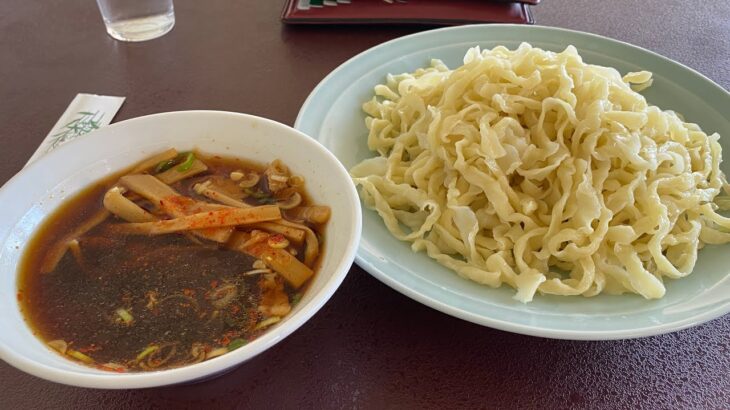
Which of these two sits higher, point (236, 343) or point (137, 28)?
point (236, 343)

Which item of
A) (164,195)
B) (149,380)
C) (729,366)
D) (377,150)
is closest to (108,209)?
(164,195)

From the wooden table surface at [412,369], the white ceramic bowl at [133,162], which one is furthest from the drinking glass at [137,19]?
the white ceramic bowl at [133,162]

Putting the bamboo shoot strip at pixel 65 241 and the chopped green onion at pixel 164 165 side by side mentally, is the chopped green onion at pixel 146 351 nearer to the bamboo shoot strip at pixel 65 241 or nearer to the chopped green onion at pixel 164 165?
the bamboo shoot strip at pixel 65 241

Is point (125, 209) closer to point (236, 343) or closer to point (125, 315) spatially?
point (125, 315)

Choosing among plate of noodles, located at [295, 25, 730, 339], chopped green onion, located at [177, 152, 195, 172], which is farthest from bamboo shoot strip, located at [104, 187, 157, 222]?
plate of noodles, located at [295, 25, 730, 339]

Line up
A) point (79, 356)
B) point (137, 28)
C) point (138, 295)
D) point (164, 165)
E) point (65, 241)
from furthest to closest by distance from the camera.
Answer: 1. point (137, 28)
2. point (164, 165)
3. point (65, 241)
4. point (138, 295)
5. point (79, 356)

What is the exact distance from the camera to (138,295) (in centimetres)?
114

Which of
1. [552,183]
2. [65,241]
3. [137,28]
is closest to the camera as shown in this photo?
[65,241]

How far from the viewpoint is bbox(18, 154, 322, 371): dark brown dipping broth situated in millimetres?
1052

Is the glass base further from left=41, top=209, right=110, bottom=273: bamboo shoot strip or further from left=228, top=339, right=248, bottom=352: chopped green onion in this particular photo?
left=228, top=339, right=248, bottom=352: chopped green onion

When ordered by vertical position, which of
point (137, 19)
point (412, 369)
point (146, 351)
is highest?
point (146, 351)

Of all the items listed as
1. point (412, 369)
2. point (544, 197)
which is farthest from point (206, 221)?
point (544, 197)

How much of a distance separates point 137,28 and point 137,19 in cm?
4

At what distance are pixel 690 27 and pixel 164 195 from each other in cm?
264
